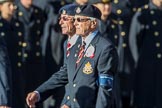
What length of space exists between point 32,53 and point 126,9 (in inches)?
58.6

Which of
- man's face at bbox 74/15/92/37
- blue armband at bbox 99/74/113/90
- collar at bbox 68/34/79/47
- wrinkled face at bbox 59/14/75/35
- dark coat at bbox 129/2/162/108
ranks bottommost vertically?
dark coat at bbox 129/2/162/108

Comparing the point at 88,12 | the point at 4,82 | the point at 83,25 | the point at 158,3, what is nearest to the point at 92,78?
the point at 83,25

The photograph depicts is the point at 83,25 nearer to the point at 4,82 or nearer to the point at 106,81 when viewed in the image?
the point at 106,81

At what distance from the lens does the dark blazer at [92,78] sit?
23.4ft

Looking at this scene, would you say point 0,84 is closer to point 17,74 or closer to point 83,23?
point 83,23

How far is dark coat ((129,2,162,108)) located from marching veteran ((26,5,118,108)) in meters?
3.73

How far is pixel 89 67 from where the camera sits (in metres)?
7.37

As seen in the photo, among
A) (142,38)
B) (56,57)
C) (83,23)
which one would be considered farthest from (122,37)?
(83,23)

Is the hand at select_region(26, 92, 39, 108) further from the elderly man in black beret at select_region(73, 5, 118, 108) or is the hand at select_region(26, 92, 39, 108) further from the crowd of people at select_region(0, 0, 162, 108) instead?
the crowd of people at select_region(0, 0, 162, 108)

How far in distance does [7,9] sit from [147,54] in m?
2.12

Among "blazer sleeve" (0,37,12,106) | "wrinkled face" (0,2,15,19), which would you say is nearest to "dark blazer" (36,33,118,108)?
"blazer sleeve" (0,37,12,106)

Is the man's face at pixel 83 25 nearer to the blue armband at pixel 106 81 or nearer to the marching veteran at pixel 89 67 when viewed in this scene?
the marching veteran at pixel 89 67

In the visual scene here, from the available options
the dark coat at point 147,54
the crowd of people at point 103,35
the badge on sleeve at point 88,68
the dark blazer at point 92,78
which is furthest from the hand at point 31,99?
the dark coat at point 147,54

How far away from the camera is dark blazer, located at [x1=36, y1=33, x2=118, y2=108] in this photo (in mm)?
7137
